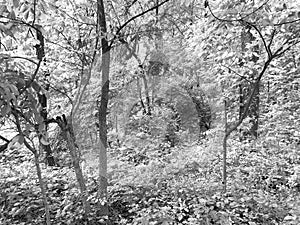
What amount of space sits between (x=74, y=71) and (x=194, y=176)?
182cm

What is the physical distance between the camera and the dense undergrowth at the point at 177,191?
2.32 meters

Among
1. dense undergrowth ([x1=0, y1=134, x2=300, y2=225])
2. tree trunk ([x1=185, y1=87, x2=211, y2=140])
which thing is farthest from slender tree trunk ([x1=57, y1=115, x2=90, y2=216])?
tree trunk ([x1=185, y1=87, x2=211, y2=140])

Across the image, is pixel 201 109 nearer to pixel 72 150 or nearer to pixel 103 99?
pixel 103 99

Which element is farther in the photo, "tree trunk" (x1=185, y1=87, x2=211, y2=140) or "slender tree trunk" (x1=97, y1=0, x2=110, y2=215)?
"tree trunk" (x1=185, y1=87, x2=211, y2=140)

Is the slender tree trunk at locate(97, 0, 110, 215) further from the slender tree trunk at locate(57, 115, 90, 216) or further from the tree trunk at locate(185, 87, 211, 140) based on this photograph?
the tree trunk at locate(185, 87, 211, 140)

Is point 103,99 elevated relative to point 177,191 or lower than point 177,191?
elevated

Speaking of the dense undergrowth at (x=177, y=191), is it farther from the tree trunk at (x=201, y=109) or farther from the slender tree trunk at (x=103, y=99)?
the tree trunk at (x=201, y=109)

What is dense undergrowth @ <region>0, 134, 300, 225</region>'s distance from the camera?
232cm

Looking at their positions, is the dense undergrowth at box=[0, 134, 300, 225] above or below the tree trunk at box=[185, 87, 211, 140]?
below

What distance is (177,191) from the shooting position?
9.19ft

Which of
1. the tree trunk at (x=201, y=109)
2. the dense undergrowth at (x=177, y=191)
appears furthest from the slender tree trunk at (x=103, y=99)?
the tree trunk at (x=201, y=109)

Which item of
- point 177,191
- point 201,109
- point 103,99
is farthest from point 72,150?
point 201,109

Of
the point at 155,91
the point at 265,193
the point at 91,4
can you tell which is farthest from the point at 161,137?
the point at 91,4

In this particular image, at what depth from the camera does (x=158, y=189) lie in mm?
2883
